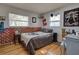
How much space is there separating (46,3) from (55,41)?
56 cm

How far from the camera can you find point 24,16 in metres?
1.18

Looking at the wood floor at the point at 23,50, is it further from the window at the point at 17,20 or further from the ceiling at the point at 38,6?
the ceiling at the point at 38,6

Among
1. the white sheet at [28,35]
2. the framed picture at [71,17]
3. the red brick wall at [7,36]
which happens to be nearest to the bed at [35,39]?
the white sheet at [28,35]

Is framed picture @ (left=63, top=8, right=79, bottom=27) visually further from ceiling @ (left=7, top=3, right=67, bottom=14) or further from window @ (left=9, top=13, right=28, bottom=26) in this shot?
window @ (left=9, top=13, right=28, bottom=26)

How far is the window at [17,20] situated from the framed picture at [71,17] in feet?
1.88

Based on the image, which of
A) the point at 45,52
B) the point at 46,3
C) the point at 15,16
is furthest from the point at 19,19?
the point at 45,52

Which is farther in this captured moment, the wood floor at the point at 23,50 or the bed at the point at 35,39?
the bed at the point at 35,39

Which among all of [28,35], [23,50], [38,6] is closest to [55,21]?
[38,6]

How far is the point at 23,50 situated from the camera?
1.16 meters

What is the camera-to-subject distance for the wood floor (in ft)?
3.56

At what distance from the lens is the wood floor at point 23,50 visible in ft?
3.56

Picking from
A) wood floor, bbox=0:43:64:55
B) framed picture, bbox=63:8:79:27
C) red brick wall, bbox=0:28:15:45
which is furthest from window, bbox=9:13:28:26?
framed picture, bbox=63:8:79:27

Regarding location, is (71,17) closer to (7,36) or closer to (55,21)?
(55,21)

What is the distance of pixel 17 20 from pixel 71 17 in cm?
75
